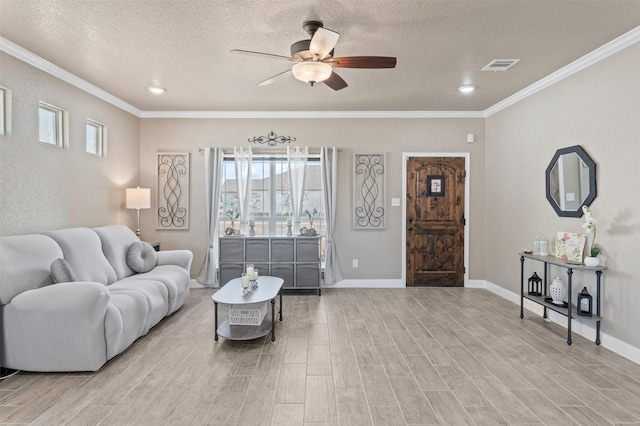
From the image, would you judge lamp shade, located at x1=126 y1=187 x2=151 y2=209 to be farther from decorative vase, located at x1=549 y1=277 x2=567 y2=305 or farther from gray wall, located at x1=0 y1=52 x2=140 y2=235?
decorative vase, located at x1=549 y1=277 x2=567 y2=305

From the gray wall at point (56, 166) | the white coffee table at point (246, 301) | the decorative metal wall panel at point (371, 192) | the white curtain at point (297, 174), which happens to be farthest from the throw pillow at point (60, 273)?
the decorative metal wall panel at point (371, 192)

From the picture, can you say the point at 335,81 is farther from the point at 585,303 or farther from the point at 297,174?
the point at 585,303

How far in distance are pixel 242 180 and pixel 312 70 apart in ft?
9.92

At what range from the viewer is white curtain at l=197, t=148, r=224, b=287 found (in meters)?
5.38

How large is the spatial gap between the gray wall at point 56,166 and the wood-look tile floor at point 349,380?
5.36 feet

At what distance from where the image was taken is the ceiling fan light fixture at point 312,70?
2.75 metres

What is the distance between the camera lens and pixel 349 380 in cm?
264

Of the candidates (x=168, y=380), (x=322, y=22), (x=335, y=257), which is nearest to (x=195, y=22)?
(x=322, y=22)

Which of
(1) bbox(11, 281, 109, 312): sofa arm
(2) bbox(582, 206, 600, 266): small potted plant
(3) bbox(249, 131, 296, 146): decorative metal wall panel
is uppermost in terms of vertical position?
(3) bbox(249, 131, 296, 146): decorative metal wall panel

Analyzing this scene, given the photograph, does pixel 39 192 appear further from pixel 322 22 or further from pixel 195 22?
pixel 322 22

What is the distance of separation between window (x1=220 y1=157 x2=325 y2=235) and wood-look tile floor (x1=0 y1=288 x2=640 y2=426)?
2.01m

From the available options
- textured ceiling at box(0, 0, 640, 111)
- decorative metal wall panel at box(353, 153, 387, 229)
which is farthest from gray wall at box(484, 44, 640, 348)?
decorative metal wall panel at box(353, 153, 387, 229)

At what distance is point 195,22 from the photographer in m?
2.76

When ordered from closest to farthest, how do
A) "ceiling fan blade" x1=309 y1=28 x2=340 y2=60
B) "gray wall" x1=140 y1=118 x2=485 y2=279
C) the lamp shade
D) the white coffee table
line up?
"ceiling fan blade" x1=309 y1=28 x2=340 y2=60
the white coffee table
the lamp shade
"gray wall" x1=140 y1=118 x2=485 y2=279
